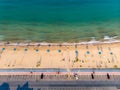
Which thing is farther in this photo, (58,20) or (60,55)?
(58,20)

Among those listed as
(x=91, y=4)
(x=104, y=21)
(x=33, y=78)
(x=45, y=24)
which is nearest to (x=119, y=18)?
(x=104, y=21)

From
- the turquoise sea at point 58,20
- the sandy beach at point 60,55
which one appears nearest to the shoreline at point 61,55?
the sandy beach at point 60,55

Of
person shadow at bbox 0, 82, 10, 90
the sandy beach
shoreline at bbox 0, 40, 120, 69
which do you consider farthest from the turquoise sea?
person shadow at bbox 0, 82, 10, 90

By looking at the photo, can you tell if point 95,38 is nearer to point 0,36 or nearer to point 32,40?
point 32,40

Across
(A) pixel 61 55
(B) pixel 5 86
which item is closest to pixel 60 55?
(A) pixel 61 55

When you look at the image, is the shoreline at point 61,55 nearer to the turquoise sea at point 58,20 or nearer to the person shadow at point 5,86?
the turquoise sea at point 58,20

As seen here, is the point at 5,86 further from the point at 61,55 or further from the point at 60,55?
the point at 61,55

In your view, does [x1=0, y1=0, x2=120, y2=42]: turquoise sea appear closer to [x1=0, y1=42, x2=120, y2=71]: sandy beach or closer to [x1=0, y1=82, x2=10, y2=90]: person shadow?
[x1=0, y1=42, x2=120, y2=71]: sandy beach
